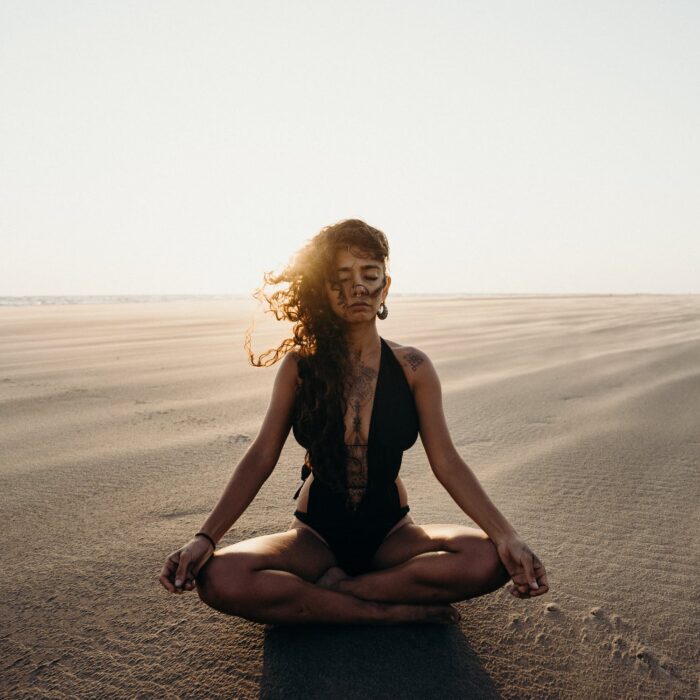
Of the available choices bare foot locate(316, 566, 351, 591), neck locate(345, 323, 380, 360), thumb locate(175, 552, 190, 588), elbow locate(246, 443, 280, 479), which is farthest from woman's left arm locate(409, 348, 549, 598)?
thumb locate(175, 552, 190, 588)

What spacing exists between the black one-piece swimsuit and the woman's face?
252 mm

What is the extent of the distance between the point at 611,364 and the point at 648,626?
614 centimetres

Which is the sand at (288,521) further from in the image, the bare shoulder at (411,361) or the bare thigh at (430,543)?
the bare shoulder at (411,361)

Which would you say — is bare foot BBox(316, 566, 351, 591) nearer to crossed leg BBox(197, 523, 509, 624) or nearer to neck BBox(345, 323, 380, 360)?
crossed leg BBox(197, 523, 509, 624)

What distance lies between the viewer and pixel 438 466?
2.26m

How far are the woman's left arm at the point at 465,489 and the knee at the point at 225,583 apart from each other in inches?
33.1

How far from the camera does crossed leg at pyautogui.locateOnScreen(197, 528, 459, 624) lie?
1.87 m

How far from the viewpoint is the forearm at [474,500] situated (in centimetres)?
197

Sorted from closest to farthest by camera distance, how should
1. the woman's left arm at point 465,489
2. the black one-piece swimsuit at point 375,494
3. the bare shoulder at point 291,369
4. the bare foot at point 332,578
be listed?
the woman's left arm at point 465,489 < the bare foot at point 332,578 < the black one-piece swimsuit at point 375,494 < the bare shoulder at point 291,369

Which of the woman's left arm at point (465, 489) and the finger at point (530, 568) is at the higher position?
the woman's left arm at point (465, 489)

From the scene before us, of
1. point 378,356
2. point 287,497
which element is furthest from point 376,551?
point 287,497

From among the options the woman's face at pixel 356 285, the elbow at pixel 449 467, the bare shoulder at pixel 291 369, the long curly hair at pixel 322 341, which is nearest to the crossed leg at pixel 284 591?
the long curly hair at pixel 322 341

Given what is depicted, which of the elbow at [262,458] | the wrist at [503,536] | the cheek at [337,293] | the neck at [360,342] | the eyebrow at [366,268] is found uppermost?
the eyebrow at [366,268]

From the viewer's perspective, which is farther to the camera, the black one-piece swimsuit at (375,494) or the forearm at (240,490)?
the black one-piece swimsuit at (375,494)
